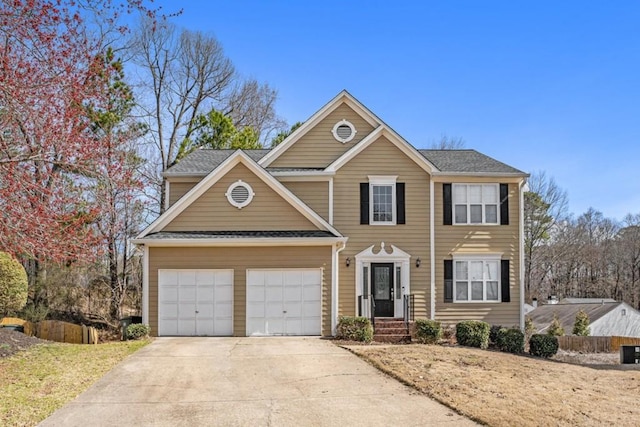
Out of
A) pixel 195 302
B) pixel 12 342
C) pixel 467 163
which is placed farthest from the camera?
pixel 467 163

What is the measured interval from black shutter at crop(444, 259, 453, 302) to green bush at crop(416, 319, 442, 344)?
2149 millimetres

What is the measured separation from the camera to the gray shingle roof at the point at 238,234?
1786 cm

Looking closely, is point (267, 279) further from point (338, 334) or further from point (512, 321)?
point (512, 321)

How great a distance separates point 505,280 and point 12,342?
1505 cm

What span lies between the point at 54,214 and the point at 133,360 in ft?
17.1

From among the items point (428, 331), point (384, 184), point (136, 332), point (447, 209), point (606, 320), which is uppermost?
point (384, 184)

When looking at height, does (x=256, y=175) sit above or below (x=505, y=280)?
above

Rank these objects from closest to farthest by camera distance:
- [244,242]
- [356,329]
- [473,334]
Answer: [356,329] < [244,242] < [473,334]

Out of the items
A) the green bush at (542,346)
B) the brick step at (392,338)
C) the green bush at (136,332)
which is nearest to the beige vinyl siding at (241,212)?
the green bush at (136,332)

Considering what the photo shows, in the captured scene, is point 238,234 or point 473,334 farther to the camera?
point 238,234

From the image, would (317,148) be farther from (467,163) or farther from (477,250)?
(477,250)

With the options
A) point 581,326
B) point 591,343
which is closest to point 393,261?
point 591,343

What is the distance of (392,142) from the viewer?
66.5ft

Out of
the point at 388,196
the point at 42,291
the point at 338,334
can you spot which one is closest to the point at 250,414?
the point at 338,334
